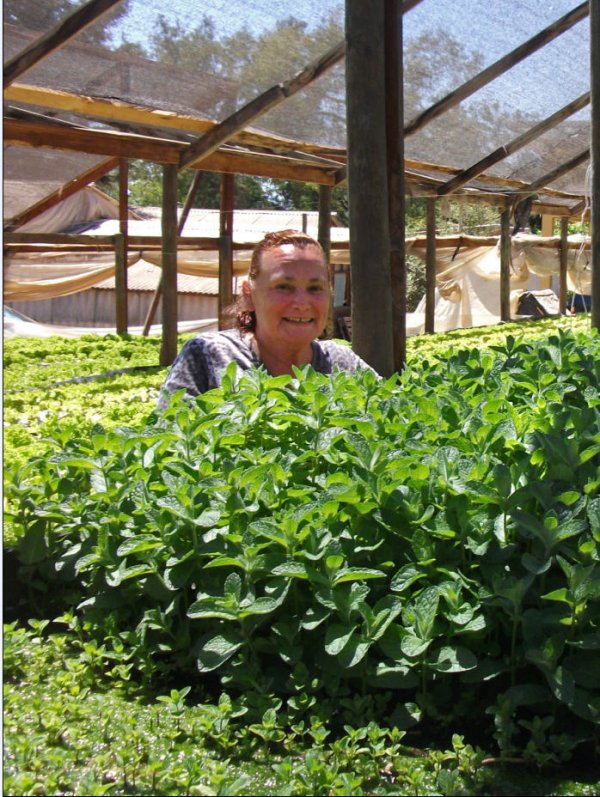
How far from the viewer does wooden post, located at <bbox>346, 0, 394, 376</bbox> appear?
13.1 feet

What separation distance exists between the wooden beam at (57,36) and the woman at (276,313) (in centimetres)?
453

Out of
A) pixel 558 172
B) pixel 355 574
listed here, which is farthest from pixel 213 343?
pixel 558 172

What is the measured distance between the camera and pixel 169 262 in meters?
10.5

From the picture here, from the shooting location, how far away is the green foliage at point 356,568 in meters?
1.92

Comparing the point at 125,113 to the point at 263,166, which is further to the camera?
the point at 263,166

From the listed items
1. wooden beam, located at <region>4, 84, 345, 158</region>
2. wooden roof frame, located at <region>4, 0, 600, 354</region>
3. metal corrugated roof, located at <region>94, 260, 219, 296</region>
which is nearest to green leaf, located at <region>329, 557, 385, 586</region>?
wooden roof frame, located at <region>4, 0, 600, 354</region>

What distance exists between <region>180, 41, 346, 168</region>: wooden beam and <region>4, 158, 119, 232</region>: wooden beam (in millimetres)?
3409

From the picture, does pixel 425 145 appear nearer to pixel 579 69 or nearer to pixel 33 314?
pixel 579 69

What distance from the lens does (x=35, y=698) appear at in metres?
Answer: 1.99

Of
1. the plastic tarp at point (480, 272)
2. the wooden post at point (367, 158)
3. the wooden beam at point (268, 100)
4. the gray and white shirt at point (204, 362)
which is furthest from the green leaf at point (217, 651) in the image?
the plastic tarp at point (480, 272)

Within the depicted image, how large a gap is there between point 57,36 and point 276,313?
16.0ft

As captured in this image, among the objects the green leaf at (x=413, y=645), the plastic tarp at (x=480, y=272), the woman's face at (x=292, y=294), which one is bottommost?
the green leaf at (x=413, y=645)

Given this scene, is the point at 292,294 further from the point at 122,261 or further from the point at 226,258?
the point at 122,261

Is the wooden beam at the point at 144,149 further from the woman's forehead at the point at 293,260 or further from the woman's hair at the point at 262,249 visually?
the woman's forehead at the point at 293,260
